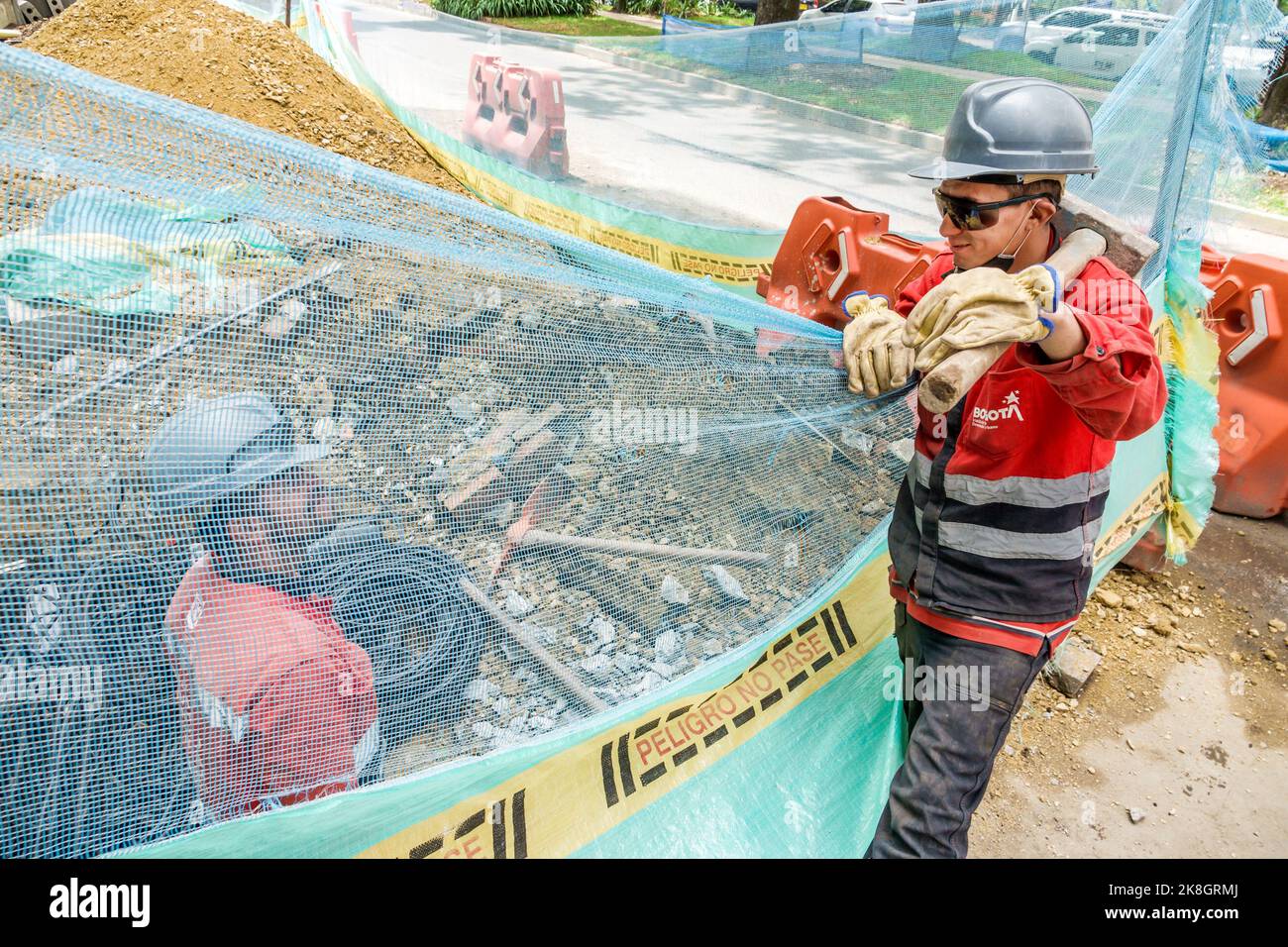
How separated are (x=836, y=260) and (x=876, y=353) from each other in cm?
174

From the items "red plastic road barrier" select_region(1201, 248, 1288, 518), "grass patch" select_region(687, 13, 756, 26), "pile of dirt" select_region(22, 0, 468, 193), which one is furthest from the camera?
"grass patch" select_region(687, 13, 756, 26)

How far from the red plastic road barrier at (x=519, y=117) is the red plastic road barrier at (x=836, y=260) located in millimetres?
4214

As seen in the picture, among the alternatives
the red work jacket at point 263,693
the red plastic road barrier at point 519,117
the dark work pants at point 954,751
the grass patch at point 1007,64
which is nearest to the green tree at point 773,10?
the red plastic road barrier at point 519,117

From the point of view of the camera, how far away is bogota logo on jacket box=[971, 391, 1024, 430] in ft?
5.94

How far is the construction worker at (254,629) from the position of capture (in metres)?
1.67

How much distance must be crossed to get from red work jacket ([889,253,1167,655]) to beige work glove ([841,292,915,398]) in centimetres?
16

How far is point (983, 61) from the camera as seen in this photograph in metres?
4.45

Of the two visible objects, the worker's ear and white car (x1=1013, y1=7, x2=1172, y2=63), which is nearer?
the worker's ear

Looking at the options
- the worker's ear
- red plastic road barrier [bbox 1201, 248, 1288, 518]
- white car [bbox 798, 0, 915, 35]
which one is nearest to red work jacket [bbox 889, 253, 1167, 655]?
the worker's ear

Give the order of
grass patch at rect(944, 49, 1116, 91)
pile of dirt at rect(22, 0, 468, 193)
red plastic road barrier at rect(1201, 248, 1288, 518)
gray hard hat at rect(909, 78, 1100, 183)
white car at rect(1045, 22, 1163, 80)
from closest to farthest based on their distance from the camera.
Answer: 1. gray hard hat at rect(909, 78, 1100, 183)
2. white car at rect(1045, 22, 1163, 80)
3. red plastic road barrier at rect(1201, 248, 1288, 518)
4. grass patch at rect(944, 49, 1116, 91)
5. pile of dirt at rect(22, 0, 468, 193)

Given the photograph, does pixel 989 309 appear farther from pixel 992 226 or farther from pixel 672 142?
pixel 672 142

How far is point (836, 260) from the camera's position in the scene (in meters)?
3.69

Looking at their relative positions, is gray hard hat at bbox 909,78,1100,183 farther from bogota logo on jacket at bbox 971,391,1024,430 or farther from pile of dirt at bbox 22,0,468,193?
pile of dirt at bbox 22,0,468,193

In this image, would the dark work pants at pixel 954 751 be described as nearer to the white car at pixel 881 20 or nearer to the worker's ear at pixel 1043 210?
the worker's ear at pixel 1043 210
